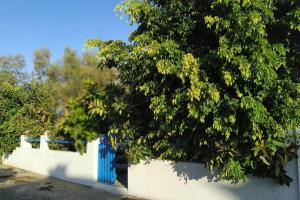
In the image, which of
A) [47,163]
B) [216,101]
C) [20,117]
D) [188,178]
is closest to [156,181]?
[188,178]

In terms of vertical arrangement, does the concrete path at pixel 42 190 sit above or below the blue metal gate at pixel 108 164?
below

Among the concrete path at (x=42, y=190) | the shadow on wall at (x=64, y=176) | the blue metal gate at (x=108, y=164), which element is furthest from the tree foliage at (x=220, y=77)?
the shadow on wall at (x=64, y=176)

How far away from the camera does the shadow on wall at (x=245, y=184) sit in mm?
5578

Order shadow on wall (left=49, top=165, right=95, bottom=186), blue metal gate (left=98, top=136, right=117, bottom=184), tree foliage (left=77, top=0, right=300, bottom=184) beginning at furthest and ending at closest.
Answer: shadow on wall (left=49, top=165, right=95, bottom=186)
blue metal gate (left=98, top=136, right=117, bottom=184)
tree foliage (left=77, top=0, right=300, bottom=184)

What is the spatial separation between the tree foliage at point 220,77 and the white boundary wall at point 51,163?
2224 millimetres

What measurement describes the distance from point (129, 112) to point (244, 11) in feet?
10.8

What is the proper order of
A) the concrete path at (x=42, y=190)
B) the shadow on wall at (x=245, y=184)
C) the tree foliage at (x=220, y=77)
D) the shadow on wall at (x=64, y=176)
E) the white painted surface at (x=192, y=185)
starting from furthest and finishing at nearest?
the shadow on wall at (x=64, y=176) < the concrete path at (x=42, y=190) < the white painted surface at (x=192, y=185) < the shadow on wall at (x=245, y=184) < the tree foliage at (x=220, y=77)

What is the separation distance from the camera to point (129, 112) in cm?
730

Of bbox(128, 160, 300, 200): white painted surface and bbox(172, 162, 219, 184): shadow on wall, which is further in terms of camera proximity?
bbox(172, 162, 219, 184): shadow on wall

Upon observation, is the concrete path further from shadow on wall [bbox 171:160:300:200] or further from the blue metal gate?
shadow on wall [bbox 171:160:300:200]

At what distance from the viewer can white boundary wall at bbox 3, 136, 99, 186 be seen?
8.97 metres

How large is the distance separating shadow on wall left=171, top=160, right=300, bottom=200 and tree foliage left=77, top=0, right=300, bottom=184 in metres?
0.16

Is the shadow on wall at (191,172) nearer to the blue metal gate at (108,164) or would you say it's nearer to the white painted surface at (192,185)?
the white painted surface at (192,185)

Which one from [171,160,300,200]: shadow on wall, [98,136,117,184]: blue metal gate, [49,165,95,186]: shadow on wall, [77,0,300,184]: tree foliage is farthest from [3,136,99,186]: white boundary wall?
[77,0,300,184]: tree foliage
